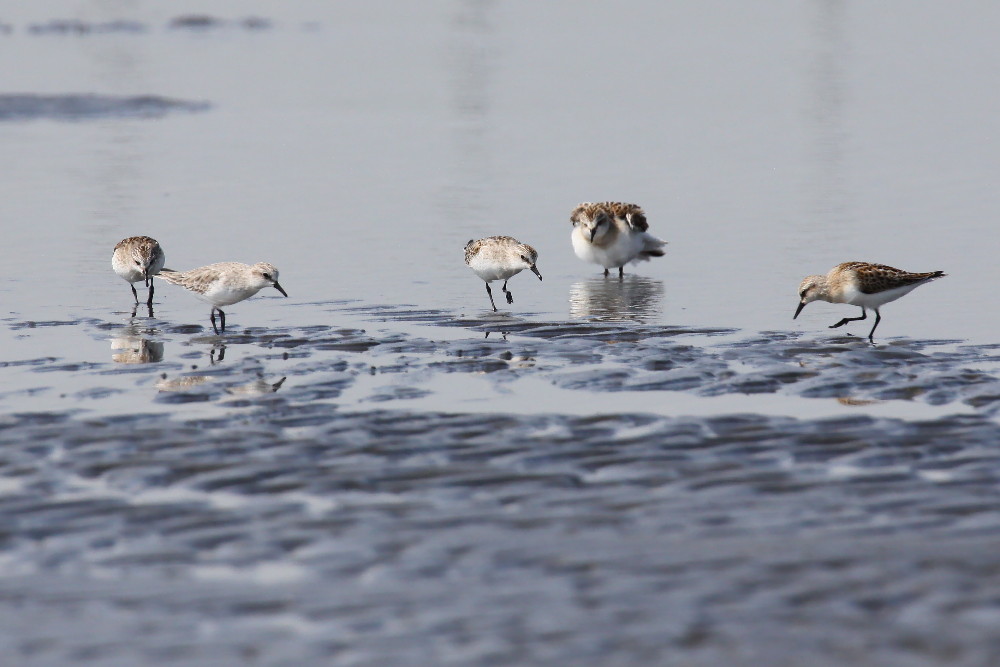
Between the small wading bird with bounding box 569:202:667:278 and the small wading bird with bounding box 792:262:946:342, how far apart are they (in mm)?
4840

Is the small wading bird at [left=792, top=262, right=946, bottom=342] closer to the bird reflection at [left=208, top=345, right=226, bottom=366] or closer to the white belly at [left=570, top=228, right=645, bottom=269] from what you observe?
the white belly at [left=570, top=228, right=645, bottom=269]

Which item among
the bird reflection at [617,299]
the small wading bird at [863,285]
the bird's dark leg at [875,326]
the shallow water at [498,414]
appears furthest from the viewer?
the bird reflection at [617,299]

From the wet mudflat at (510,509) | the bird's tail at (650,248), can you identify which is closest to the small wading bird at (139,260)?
the wet mudflat at (510,509)

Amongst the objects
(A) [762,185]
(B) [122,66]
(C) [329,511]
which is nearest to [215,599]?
(C) [329,511]

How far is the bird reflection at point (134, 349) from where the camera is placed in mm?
14383

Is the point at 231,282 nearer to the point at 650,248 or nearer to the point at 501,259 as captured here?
the point at 501,259

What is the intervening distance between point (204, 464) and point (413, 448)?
1.47 m

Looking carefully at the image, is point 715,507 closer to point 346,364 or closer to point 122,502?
point 122,502

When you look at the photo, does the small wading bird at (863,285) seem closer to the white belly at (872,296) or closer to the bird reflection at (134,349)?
the white belly at (872,296)

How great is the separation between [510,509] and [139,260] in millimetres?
9279

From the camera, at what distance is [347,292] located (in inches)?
→ 719

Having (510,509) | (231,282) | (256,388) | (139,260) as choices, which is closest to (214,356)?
(231,282)

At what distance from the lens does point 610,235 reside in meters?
20.3

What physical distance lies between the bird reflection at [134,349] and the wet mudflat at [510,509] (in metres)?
0.26
